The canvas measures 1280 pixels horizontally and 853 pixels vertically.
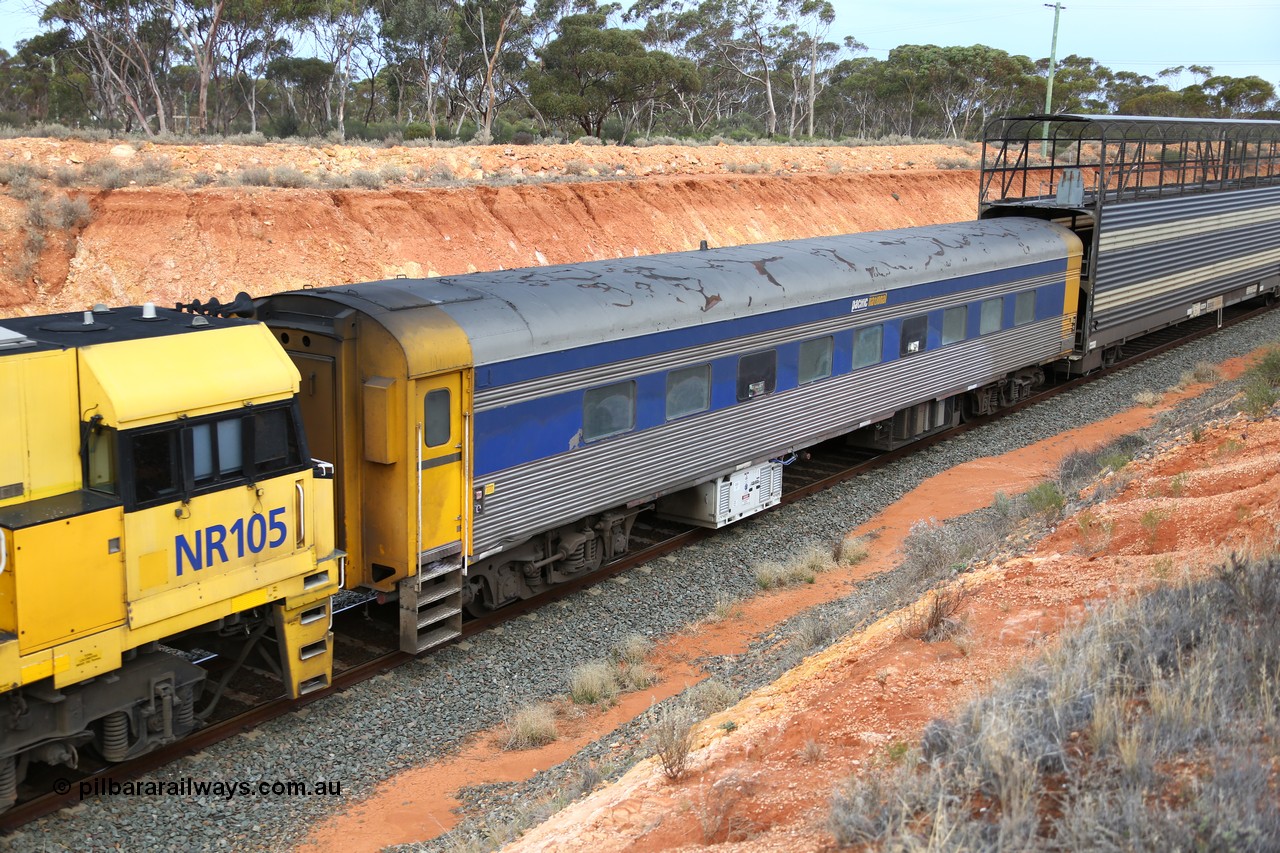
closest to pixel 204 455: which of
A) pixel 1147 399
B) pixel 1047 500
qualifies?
pixel 1047 500

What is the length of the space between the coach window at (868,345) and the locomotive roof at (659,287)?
1.92ft

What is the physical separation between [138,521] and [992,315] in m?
15.3

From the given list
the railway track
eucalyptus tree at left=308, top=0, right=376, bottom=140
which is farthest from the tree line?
the railway track

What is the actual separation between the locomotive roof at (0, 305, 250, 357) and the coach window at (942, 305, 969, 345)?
39.8 feet

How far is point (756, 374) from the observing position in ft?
47.5

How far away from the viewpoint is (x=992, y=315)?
775 inches

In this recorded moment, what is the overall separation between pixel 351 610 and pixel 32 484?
15.0 feet

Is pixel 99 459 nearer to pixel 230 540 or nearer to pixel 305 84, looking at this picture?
pixel 230 540

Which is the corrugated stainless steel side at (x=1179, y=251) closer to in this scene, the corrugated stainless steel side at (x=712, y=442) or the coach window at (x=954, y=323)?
the corrugated stainless steel side at (x=712, y=442)

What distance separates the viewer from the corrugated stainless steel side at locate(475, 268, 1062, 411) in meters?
11.1

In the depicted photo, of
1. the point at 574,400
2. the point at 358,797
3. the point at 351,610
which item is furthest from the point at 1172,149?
the point at 358,797

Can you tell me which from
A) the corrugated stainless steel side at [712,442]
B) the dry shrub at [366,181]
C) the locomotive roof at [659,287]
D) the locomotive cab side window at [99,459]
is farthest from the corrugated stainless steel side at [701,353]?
the dry shrub at [366,181]

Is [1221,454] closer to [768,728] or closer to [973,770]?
[768,728]

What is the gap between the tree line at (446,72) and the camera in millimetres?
44719
